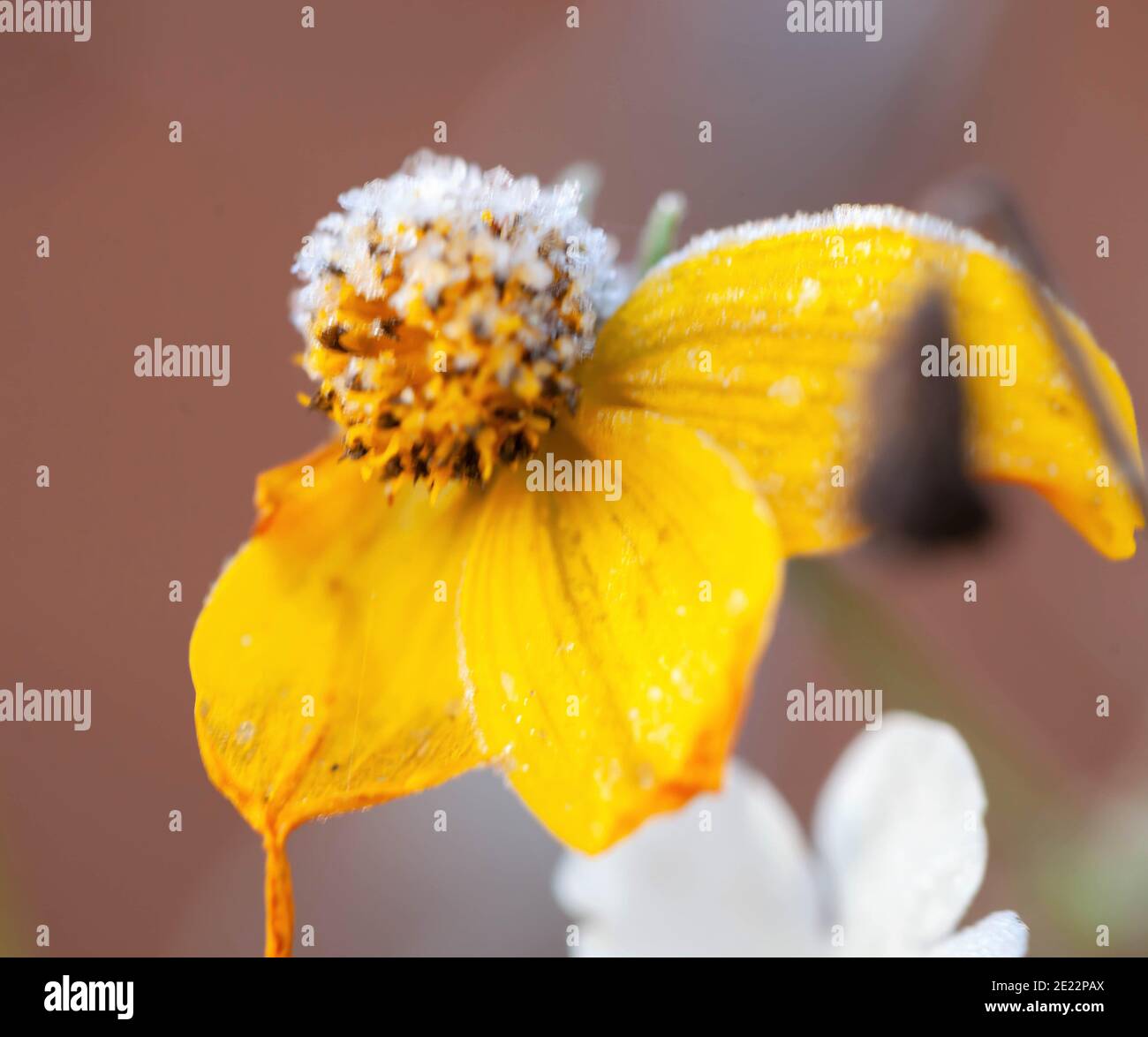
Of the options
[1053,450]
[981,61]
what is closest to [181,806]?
[1053,450]

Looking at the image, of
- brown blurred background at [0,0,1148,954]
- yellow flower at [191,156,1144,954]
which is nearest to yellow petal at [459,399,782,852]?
yellow flower at [191,156,1144,954]

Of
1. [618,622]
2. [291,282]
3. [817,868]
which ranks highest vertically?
[291,282]

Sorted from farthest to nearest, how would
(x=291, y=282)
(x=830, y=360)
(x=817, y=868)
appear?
(x=291, y=282), (x=817, y=868), (x=830, y=360)

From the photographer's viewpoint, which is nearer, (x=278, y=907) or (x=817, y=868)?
(x=278, y=907)

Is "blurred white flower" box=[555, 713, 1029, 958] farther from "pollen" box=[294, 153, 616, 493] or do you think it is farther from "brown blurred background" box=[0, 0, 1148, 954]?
"brown blurred background" box=[0, 0, 1148, 954]

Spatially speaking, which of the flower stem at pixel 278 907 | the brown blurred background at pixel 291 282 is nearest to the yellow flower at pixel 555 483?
the flower stem at pixel 278 907

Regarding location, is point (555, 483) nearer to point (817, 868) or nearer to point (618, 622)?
point (618, 622)

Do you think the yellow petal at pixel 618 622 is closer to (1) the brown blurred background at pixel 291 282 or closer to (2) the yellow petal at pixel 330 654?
(2) the yellow petal at pixel 330 654

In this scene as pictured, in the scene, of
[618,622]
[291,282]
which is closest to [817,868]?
[618,622]
